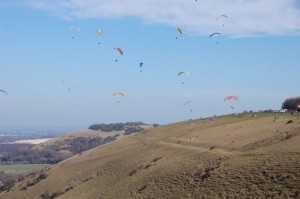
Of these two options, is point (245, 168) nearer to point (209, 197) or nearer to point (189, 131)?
point (209, 197)

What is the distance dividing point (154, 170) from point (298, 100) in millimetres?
61578

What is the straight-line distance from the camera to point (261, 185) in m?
36.4

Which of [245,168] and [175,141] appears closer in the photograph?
[245,168]

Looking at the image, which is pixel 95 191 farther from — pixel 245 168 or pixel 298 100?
pixel 298 100

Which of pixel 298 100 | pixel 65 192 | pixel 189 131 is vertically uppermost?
pixel 298 100

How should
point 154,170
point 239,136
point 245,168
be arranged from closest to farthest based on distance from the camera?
1. point 245,168
2. point 154,170
3. point 239,136

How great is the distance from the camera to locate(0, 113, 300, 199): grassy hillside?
3791cm

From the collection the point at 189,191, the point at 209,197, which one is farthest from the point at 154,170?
the point at 209,197

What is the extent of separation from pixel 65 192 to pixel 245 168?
29699 mm

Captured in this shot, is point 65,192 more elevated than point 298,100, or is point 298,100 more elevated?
point 298,100

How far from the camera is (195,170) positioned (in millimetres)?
47188

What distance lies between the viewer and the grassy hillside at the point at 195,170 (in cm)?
3791

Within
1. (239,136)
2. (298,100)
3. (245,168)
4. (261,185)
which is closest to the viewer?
(261,185)

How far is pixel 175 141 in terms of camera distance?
7338cm
